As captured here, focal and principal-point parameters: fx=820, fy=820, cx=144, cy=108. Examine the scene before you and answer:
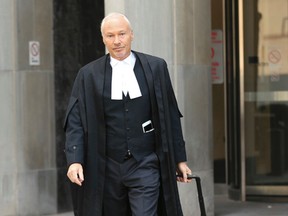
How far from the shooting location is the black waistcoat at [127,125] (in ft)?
17.0

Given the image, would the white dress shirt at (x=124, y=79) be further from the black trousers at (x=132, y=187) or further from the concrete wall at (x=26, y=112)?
the concrete wall at (x=26, y=112)

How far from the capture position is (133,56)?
5363 mm

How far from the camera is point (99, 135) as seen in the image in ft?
17.2

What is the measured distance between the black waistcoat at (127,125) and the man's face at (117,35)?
22cm

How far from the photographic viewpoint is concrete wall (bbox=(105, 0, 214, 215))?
8.68 metres

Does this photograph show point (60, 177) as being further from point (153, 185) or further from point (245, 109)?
point (153, 185)

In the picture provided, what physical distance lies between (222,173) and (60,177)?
2542 millimetres

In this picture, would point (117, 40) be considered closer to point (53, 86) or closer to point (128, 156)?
point (128, 156)

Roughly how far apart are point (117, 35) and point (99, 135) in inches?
25.5

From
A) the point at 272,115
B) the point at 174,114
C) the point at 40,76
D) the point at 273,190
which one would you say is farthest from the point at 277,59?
the point at 174,114

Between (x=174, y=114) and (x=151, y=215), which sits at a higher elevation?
(x=174, y=114)

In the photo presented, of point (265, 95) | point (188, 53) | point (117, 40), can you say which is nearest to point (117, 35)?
point (117, 40)

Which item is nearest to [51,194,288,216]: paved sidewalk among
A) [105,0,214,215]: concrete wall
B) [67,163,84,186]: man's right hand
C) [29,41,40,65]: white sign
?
[105,0,214,215]: concrete wall

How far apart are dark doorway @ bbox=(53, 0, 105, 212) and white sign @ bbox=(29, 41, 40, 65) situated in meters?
0.26
